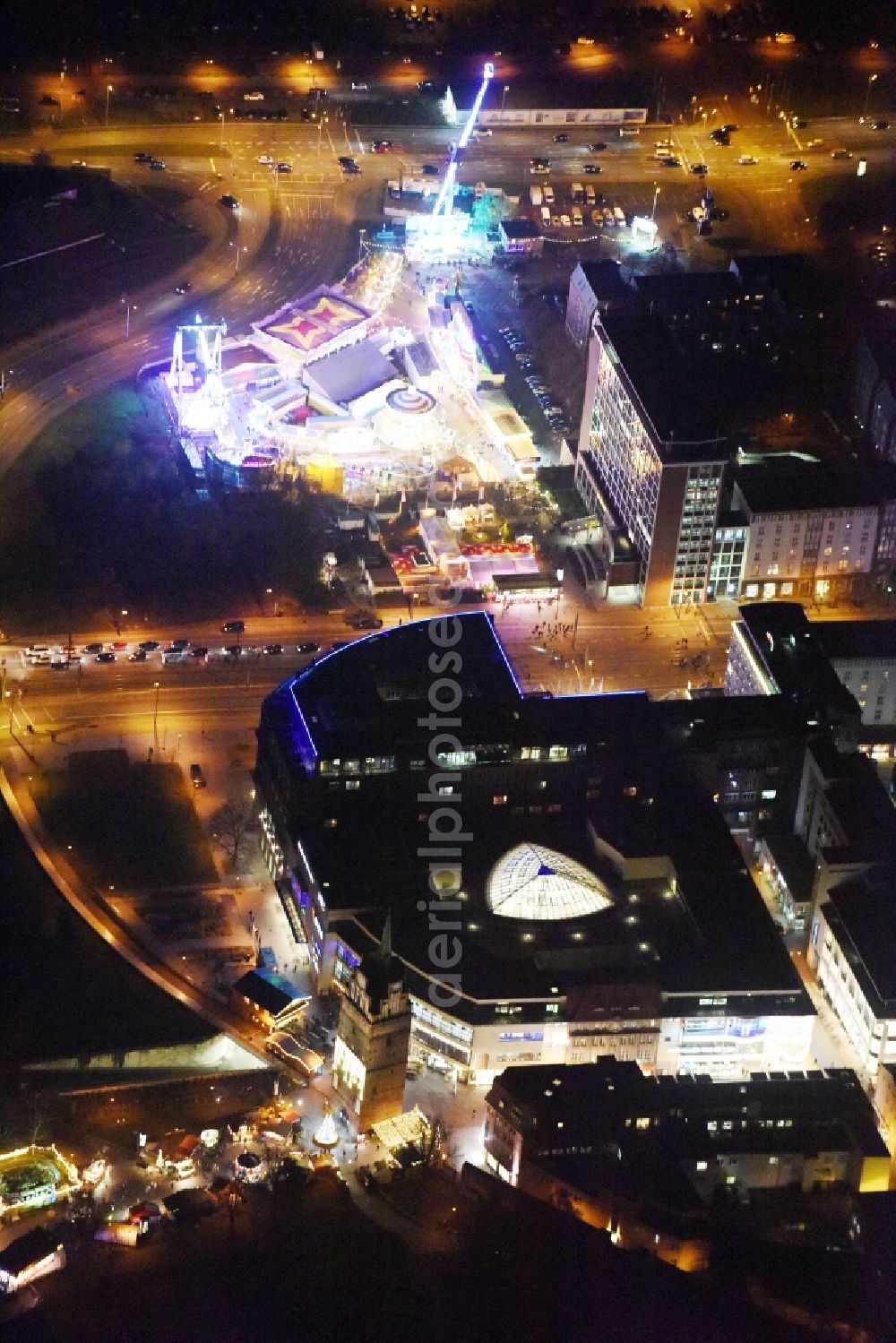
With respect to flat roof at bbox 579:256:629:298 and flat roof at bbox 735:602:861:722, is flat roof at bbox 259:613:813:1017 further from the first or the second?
flat roof at bbox 579:256:629:298

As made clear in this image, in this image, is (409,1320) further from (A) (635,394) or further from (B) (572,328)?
(B) (572,328)

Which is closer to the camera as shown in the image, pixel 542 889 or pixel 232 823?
pixel 542 889

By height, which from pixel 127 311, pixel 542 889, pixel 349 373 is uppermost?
Result: pixel 127 311

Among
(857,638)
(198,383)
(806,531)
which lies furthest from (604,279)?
(857,638)

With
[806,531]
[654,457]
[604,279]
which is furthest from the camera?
[604,279]

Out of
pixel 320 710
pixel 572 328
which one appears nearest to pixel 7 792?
pixel 320 710

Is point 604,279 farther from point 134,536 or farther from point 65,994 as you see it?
point 65,994
